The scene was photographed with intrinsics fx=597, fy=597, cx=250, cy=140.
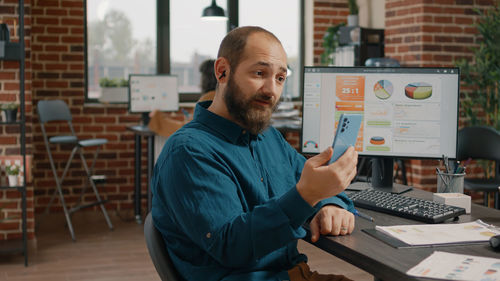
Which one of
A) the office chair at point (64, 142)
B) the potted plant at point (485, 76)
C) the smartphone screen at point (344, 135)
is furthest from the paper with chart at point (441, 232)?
the office chair at point (64, 142)

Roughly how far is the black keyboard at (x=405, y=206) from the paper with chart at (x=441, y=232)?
2.2 inches

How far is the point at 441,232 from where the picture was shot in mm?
1580

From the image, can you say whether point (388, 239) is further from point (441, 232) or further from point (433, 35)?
point (433, 35)

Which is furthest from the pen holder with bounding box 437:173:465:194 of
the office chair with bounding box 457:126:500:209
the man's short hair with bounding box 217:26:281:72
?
the office chair with bounding box 457:126:500:209

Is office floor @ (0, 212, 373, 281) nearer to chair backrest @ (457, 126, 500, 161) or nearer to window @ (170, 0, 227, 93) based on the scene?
chair backrest @ (457, 126, 500, 161)

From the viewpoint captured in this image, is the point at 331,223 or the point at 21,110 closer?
the point at 331,223

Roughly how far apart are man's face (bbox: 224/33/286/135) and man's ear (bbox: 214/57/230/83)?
0.09ft

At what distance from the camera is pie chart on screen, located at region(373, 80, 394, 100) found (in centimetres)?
222

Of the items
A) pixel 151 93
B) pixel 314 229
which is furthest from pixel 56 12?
pixel 314 229

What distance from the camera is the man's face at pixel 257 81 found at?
1.51m

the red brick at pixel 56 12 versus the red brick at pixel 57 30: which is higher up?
the red brick at pixel 56 12

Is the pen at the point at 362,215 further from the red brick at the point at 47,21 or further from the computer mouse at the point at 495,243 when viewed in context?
the red brick at the point at 47,21

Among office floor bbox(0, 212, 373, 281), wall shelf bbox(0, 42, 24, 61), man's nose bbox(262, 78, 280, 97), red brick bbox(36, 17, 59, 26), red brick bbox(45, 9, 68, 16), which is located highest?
red brick bbox(45, 9, 68, 16)

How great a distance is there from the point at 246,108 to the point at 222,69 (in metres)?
0.13
